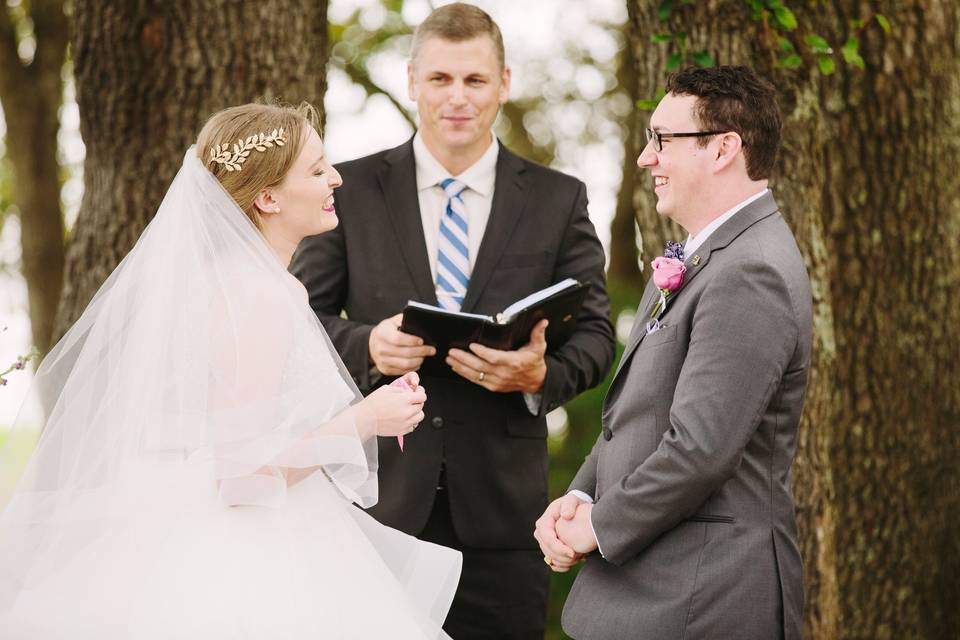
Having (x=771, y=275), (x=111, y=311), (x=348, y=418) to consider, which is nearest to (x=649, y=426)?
(x=771, y=275)

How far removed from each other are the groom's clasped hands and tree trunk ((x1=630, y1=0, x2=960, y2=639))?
1749 mm

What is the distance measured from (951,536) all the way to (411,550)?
114 inches

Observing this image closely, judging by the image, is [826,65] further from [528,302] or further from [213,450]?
[213,450]

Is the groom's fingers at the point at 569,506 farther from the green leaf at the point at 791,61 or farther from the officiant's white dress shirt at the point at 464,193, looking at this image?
the green leaf at the point at 791,61

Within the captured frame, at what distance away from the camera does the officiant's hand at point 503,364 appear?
360 centimetres

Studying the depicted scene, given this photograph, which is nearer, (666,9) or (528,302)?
(528,302)

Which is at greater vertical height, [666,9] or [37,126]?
[666,9]

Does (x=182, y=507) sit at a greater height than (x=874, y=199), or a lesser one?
lesser

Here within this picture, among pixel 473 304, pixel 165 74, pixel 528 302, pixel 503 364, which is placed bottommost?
pixel 503 364

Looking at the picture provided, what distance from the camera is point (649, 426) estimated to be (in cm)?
286

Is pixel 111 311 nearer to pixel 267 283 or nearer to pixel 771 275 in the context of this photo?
pixel 267 283

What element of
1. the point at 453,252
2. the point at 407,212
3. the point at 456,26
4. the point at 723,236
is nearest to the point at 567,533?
the point at 723,236

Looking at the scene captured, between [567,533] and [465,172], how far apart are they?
65.4 inches

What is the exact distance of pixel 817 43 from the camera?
4156 mm
